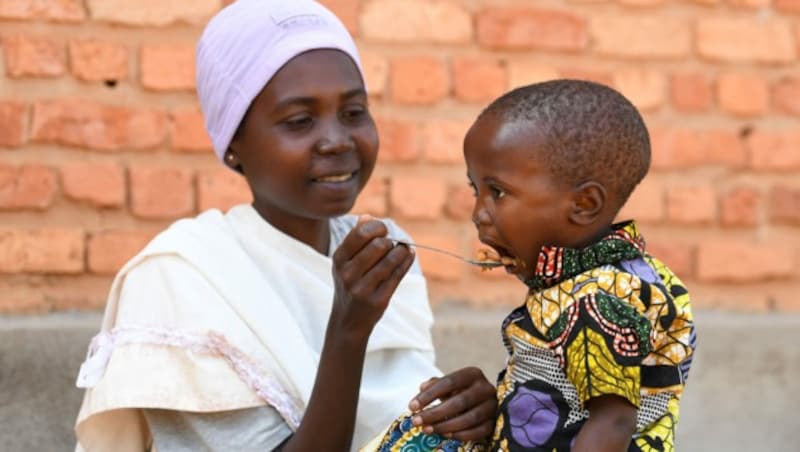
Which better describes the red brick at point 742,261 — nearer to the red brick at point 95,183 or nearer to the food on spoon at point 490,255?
the red brick at point 95,183

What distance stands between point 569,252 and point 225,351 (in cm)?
80

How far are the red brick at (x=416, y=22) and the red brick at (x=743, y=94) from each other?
0.82 metres

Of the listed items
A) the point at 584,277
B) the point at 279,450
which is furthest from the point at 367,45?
the point at 584,277

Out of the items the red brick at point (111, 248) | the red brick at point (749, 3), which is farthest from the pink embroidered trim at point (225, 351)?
the red brick at point (749, 3)

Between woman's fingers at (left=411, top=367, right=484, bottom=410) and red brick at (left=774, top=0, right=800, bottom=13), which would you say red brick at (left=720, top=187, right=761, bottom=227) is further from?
woman's fingers at (left=411, top=367, right=484, bottom=410)

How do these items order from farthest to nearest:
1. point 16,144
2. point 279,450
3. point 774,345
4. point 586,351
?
point 774,345, point 16,144, point 279,450, point 586,351

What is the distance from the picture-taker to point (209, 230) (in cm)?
269

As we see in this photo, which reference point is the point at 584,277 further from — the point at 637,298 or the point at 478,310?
the point at 478,310

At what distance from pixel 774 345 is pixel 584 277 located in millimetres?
2078

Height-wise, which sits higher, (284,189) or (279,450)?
(284,189)

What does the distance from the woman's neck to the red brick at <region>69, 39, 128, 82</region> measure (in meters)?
0.83

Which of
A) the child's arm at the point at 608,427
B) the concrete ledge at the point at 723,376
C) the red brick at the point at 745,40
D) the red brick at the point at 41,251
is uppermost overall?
the red brick at the point at 745,40

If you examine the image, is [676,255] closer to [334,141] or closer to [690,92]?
[690,92]

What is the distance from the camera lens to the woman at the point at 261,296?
8.16 ft
